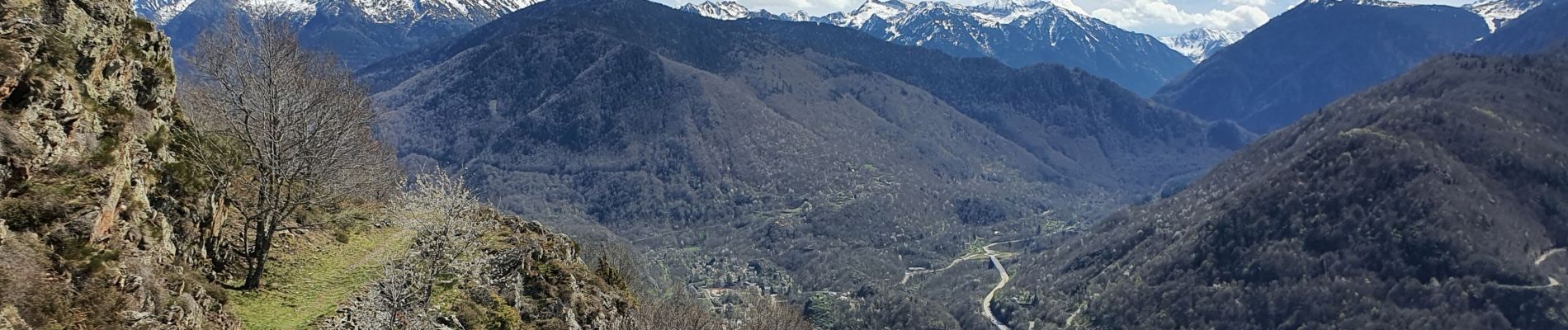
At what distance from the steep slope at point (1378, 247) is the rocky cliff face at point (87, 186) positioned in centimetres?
16647

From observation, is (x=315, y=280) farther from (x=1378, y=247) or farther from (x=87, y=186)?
(x=1378, y=247)

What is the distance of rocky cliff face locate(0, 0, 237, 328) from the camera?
63.5 ft

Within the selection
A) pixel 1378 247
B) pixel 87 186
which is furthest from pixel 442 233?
pixel 1378 247

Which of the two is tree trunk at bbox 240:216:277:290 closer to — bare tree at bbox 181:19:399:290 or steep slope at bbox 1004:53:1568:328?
bare tree at bbox 181:19:399:290

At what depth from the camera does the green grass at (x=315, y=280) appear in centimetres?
2919

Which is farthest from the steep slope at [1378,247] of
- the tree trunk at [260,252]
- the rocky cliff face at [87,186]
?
the rocky cliff face at [87,186]

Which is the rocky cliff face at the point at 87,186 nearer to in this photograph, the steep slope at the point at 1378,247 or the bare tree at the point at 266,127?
the bare tree at the point at 266,127

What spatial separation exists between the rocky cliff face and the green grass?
2.36 metres

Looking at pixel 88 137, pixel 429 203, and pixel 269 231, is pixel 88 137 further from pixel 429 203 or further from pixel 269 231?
pixel 429 203

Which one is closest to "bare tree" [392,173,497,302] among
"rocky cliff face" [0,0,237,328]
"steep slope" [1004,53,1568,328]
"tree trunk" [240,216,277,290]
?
"tree trunk" [240,216,277,290]

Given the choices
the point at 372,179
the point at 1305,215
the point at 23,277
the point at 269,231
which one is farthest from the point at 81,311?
the point at 1305,215

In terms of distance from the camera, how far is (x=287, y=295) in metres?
31.3

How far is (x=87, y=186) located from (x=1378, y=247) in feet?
633

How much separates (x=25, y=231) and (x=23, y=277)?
1.71m
